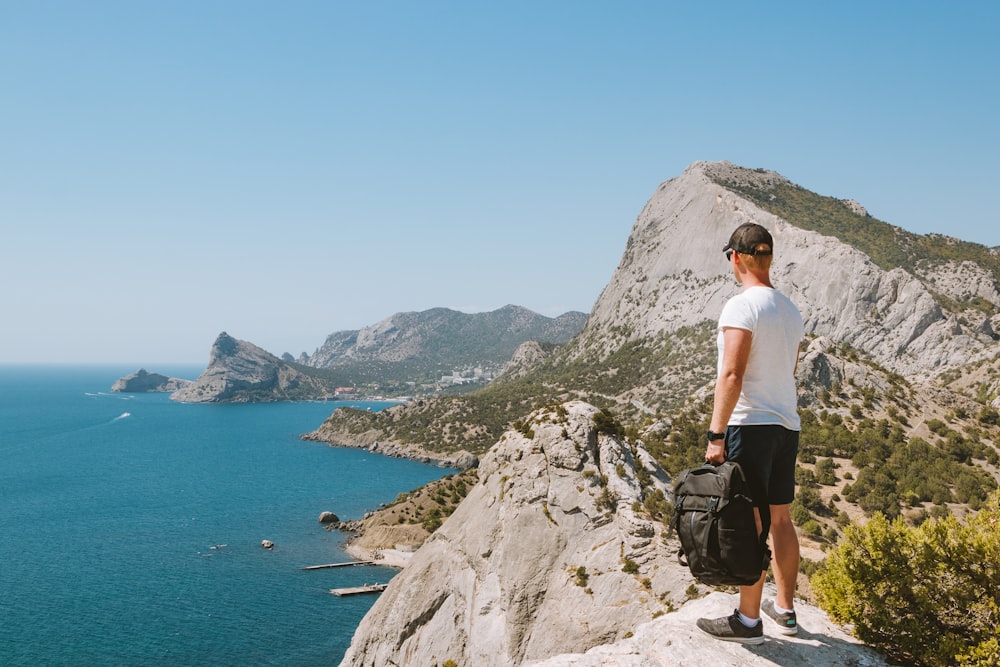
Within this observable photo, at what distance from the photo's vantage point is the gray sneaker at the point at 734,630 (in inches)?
275

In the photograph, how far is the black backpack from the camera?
6449mm

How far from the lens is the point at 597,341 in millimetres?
147000

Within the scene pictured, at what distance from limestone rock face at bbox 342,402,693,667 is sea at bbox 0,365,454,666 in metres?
29.8

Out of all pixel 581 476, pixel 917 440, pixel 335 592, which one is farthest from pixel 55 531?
pixel 917 440

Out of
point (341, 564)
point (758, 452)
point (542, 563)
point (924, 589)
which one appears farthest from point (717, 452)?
point (341, 564)

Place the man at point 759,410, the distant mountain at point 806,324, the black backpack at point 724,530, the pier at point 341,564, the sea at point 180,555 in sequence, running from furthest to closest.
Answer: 1. the pier at point 341,564
2. the distant mountain at point 806,324
3. the sea at point 180,555
4. the man at point 759,410
5. the black backpack at point 724,530

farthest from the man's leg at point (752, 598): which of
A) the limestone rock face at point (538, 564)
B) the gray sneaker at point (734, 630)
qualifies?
the limestone rock face at point (538, 564)

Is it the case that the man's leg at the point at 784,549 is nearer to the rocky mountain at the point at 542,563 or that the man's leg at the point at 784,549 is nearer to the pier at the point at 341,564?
the rocky mountain at the point at 542,563

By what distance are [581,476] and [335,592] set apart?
50385 mm

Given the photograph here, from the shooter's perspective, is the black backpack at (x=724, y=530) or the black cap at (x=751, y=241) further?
the black cap at (x=751, y=241)

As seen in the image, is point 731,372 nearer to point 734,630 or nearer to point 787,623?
point 734,630

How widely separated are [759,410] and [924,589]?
3132 mm

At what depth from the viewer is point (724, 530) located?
254 inches

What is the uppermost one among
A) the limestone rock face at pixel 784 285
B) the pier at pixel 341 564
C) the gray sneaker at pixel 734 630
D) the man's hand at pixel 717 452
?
the limestone rock face at pixel 784 285
